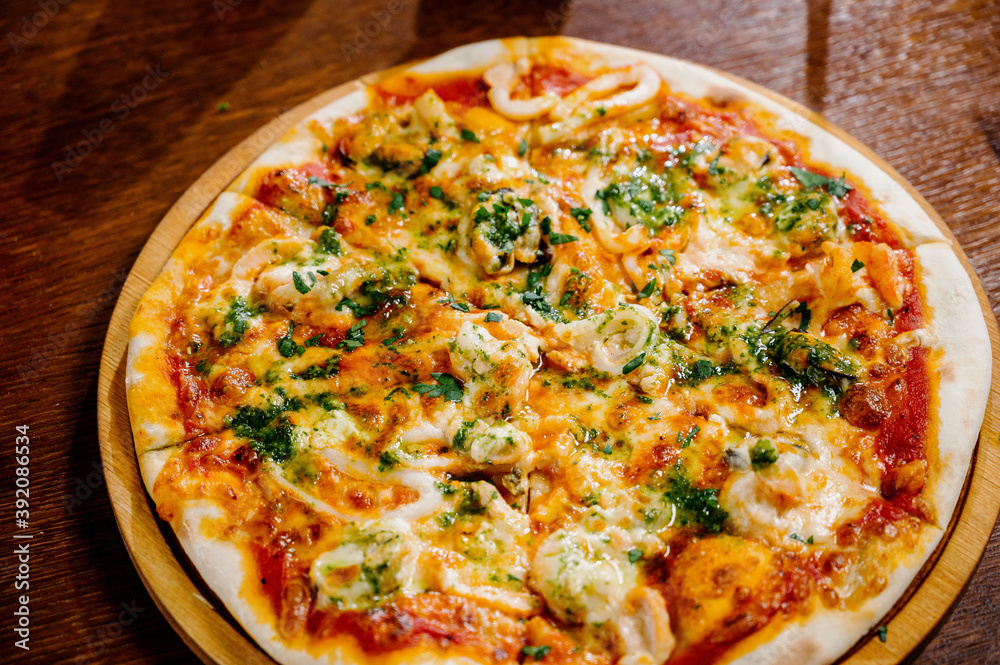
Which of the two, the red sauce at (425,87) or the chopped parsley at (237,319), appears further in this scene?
the red sauce at (425,87)

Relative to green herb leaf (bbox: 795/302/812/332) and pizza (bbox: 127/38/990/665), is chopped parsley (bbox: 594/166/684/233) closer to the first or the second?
pizza (bbox: 127/38/990/665)

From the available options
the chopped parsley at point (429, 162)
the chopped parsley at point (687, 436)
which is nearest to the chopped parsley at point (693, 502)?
the chopped parsley at point (687, 436)

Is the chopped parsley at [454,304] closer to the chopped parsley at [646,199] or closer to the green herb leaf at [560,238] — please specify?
the green herb leaf at [560,238]

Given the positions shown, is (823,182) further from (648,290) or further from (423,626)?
(423,626)

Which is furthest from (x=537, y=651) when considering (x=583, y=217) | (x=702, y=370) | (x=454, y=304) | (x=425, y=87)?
(x=425, y=87)

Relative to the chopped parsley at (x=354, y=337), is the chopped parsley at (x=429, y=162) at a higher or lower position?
higher

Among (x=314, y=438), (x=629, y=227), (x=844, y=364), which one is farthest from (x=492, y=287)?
(x=844, y=364)

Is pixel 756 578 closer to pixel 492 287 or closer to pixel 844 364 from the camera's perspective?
pixel 844 364

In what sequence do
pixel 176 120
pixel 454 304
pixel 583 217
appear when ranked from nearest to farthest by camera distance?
pixel 454 304 < pixel 583 217 < pixel 176 120
